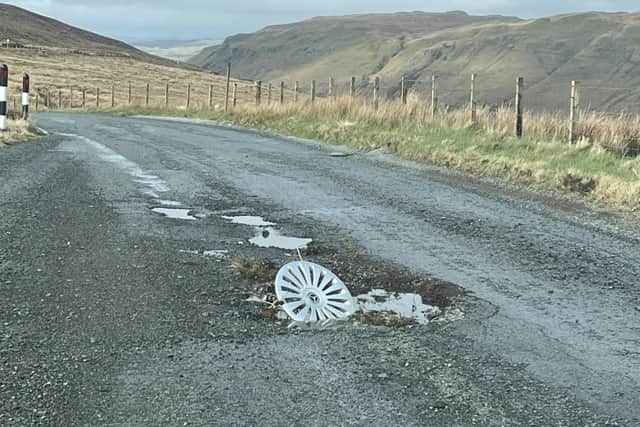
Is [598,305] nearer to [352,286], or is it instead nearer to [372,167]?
[352,286]

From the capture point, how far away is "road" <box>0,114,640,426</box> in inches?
126

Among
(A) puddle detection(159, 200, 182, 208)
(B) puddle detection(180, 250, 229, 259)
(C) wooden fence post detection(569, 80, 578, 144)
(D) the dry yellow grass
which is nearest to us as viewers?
(B) puddle detection(180, 250, 229, 259)

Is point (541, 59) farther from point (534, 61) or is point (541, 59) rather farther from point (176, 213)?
point (176, 213)

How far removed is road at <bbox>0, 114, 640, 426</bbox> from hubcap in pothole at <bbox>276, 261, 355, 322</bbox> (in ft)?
0.57

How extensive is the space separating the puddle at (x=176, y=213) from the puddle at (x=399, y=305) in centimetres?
269

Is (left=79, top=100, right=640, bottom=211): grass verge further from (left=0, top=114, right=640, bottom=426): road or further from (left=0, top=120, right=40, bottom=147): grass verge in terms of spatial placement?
(left=0, top=120, right=40, bottom=147): grass verge

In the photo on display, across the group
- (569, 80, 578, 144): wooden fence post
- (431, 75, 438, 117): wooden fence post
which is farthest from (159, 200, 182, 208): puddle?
(431, 75, 438, 117): wooden fence post

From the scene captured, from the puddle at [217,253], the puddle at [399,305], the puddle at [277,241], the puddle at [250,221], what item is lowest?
the puddle at [399,305]

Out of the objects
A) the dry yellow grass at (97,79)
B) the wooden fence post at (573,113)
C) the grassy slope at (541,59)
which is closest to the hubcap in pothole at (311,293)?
the wooden fence post at (573,113)

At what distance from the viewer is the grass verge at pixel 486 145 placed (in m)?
9.99

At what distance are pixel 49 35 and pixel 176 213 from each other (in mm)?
110652

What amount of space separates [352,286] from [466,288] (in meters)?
0.74

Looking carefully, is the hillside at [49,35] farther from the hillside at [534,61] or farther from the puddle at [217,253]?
the puddle at [217,253]

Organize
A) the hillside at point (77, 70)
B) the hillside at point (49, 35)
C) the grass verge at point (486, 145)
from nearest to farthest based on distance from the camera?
the grass verge at point (486, 145) → the hillside at point (77, 70) → the hillside at point (49, 35)
